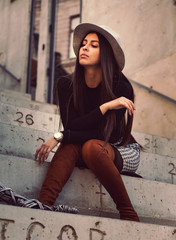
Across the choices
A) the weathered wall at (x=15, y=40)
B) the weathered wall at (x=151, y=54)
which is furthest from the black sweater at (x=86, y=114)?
the weathered wall at (x=15, y=40)

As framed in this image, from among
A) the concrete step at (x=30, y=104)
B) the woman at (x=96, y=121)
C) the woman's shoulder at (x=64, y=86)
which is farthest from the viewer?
the concrete step at (x=30, y=104)

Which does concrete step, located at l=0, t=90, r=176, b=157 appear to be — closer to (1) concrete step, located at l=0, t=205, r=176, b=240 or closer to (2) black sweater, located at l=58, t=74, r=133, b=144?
(2) black sweater, located at l=58, t=74, r=133, b=144

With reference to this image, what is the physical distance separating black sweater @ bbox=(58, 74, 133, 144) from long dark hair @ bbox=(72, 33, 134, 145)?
0.03 meters

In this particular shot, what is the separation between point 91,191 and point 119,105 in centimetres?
44

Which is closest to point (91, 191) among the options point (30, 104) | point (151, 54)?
point (30, 104)

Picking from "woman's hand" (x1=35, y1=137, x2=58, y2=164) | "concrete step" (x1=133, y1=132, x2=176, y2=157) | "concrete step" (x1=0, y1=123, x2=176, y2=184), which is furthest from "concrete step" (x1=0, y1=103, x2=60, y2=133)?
"woman's hand" (x1=35, y1=137, x2=58, y2=164)

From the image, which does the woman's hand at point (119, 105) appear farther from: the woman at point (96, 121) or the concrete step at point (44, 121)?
the concrete step at point (44, 121)

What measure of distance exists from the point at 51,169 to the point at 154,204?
23.3 inches

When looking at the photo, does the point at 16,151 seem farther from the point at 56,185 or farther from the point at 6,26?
the point at 6,26

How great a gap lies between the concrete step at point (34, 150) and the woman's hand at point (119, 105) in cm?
49

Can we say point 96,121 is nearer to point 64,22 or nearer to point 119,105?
point 119,105

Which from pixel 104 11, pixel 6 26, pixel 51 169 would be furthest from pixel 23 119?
pixel 6 26

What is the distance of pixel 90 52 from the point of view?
234 centimetres

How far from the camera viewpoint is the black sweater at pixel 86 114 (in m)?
2.20
